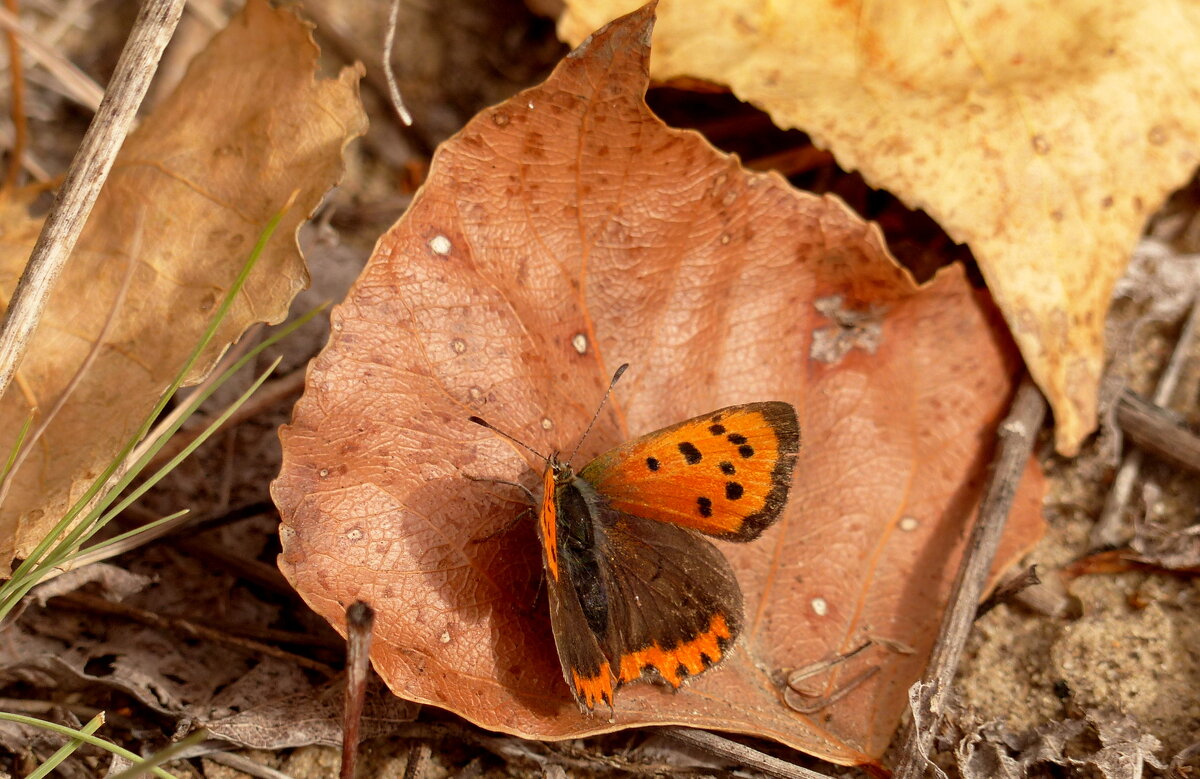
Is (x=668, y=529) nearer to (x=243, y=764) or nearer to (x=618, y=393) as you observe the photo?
(x=618, y=393)

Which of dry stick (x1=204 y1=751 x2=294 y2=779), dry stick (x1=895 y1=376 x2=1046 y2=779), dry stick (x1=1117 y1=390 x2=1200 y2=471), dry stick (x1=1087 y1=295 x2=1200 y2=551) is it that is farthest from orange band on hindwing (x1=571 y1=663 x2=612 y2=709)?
dry stick (x1=1117 y1=390 x2=1200 y2=471)

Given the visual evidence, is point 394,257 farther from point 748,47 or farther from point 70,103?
point 70,103

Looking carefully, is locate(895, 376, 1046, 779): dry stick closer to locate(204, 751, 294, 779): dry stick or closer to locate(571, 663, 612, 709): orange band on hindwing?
locate(571, 663, 612, 709): orange band on hindwing

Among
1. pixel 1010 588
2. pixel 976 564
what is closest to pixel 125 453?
pixel 976 564

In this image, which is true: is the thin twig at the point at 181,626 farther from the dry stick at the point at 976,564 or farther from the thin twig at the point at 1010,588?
the thin twig at the point at 1010,588

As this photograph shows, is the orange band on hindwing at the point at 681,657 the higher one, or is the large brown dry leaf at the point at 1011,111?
the large brown dry leaf at the point at 1011,111

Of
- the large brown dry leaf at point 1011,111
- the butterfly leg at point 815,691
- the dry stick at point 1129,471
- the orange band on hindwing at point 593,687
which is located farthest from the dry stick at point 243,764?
the dry stick at point 1129,471

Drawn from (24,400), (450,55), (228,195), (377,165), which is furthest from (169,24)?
(450,55)
